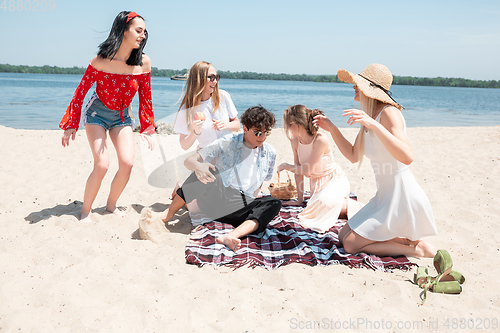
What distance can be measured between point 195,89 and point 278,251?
2127 millimetres

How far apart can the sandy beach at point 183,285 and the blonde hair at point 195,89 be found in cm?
130

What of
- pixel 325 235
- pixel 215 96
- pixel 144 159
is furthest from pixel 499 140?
pixel 144 159

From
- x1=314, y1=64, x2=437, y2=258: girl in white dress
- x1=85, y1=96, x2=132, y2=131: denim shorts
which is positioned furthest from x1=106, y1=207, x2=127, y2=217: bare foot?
x1=314, y1=64, x2=437, y2=258: girl in white dress

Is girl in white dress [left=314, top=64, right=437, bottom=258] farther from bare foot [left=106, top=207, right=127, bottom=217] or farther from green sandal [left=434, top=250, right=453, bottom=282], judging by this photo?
bare foot [left=106, top=207, right=127, bottom=217]

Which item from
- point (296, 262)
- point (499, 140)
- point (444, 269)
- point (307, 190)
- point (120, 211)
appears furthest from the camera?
point (499, 140)

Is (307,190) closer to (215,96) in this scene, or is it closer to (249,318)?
(215,96)

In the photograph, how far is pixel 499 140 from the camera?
8.70m

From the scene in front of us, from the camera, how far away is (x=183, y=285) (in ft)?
8.59

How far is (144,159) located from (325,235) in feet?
14.5

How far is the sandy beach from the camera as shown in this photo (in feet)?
7.29

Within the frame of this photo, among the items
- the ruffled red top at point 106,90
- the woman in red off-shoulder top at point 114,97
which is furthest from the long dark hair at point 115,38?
the ruffled red top at point 106,90

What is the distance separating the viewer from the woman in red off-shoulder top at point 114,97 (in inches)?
139

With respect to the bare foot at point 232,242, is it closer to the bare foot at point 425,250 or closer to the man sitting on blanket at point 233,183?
the man sitting on blanket at point 233,183

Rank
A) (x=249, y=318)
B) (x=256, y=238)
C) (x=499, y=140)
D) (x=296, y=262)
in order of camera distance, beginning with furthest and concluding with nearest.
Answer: (x=499, y=140), (x=256, y=238), (x=296, y=262), (x=249, y=318)
